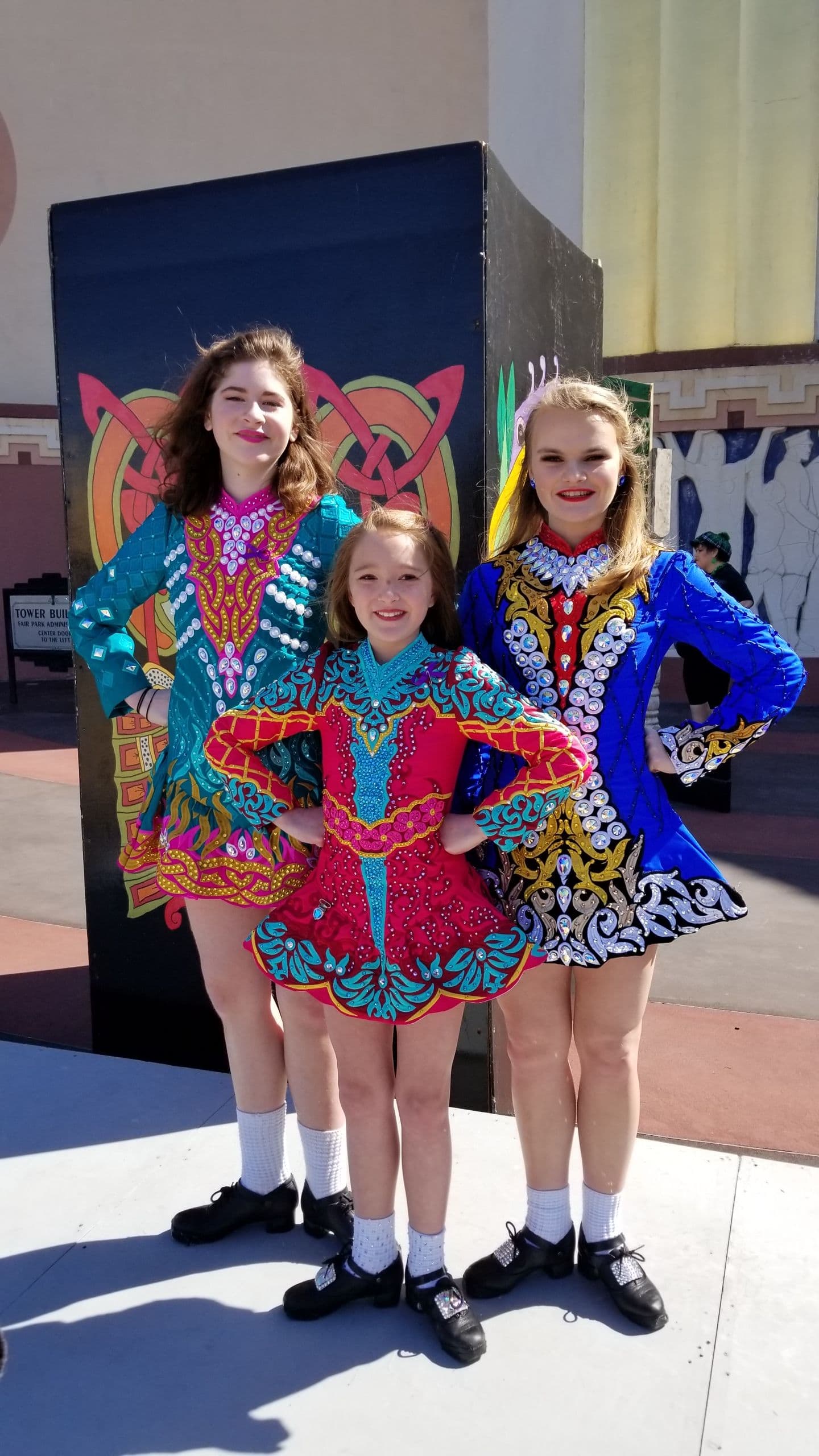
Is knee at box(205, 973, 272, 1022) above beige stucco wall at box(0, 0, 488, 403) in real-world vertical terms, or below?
below

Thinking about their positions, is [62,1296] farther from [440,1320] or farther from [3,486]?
[3,486]

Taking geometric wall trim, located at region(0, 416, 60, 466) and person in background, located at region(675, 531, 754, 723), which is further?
geometric wall trim, located at region(0, 416, 60, 466)

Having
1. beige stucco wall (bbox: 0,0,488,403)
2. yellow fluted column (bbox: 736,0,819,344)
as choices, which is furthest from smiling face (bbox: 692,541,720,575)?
beige stucco wall (bbox: 0,0,488,403)

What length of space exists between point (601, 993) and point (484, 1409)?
0.77 metres

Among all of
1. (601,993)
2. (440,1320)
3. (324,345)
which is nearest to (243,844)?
(601,993)

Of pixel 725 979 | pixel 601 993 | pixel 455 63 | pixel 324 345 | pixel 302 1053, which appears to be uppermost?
pixel 455 63

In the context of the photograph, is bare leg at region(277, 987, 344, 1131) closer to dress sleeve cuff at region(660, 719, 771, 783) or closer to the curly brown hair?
dress sleeve cuff at region(660, 719, 771, 783)

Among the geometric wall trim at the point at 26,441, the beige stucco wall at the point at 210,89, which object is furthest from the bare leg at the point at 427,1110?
the geometric wall trim at the point at 26,441

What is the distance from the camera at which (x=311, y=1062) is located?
8.34 feet

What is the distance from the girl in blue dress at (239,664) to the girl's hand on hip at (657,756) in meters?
0.69

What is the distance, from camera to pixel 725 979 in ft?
14.6

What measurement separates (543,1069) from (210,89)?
11.8m

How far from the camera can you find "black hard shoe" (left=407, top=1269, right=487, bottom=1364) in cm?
220

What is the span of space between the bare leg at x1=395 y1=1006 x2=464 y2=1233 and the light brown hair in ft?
2.40
